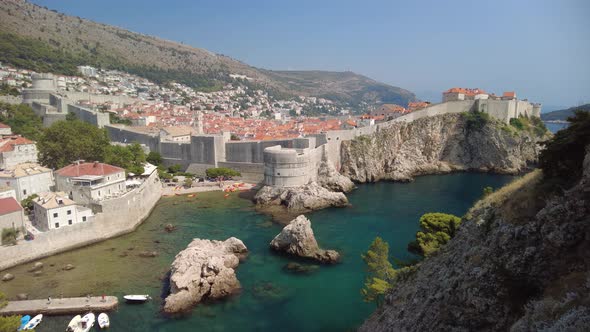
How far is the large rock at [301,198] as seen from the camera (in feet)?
83.5

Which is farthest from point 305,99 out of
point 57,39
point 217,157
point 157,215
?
point 157,215

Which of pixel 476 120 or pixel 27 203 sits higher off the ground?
pixel 476 120

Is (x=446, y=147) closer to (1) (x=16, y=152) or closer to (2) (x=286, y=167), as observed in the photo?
(2) (x=286, y=167)

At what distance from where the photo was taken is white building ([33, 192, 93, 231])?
17.9 meters

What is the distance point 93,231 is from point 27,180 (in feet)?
18.6

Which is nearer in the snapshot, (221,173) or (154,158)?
(221,173)

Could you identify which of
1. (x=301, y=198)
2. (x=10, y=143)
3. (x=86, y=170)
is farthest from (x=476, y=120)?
(x=10, y=143)

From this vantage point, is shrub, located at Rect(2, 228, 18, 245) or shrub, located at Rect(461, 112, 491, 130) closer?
shrub, located at Rect(2, 228, 18, 245)

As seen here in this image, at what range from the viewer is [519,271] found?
529 cm

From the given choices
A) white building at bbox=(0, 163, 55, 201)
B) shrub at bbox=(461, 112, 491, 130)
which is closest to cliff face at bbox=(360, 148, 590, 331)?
white building at bbox=(0, 163, 55, 201)

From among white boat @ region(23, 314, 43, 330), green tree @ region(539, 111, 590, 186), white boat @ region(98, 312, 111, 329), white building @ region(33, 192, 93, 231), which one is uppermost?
green tree @ region(539, 111, 590, 186)

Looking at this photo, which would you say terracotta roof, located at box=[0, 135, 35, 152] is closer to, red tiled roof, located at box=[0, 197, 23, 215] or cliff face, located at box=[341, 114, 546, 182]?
red tiled roof, located at box=[0, 197, 23, 215]

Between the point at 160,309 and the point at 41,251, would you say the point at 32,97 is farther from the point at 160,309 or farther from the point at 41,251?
the point at 160,309

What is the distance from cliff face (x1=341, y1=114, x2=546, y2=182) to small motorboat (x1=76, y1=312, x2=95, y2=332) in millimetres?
26953
